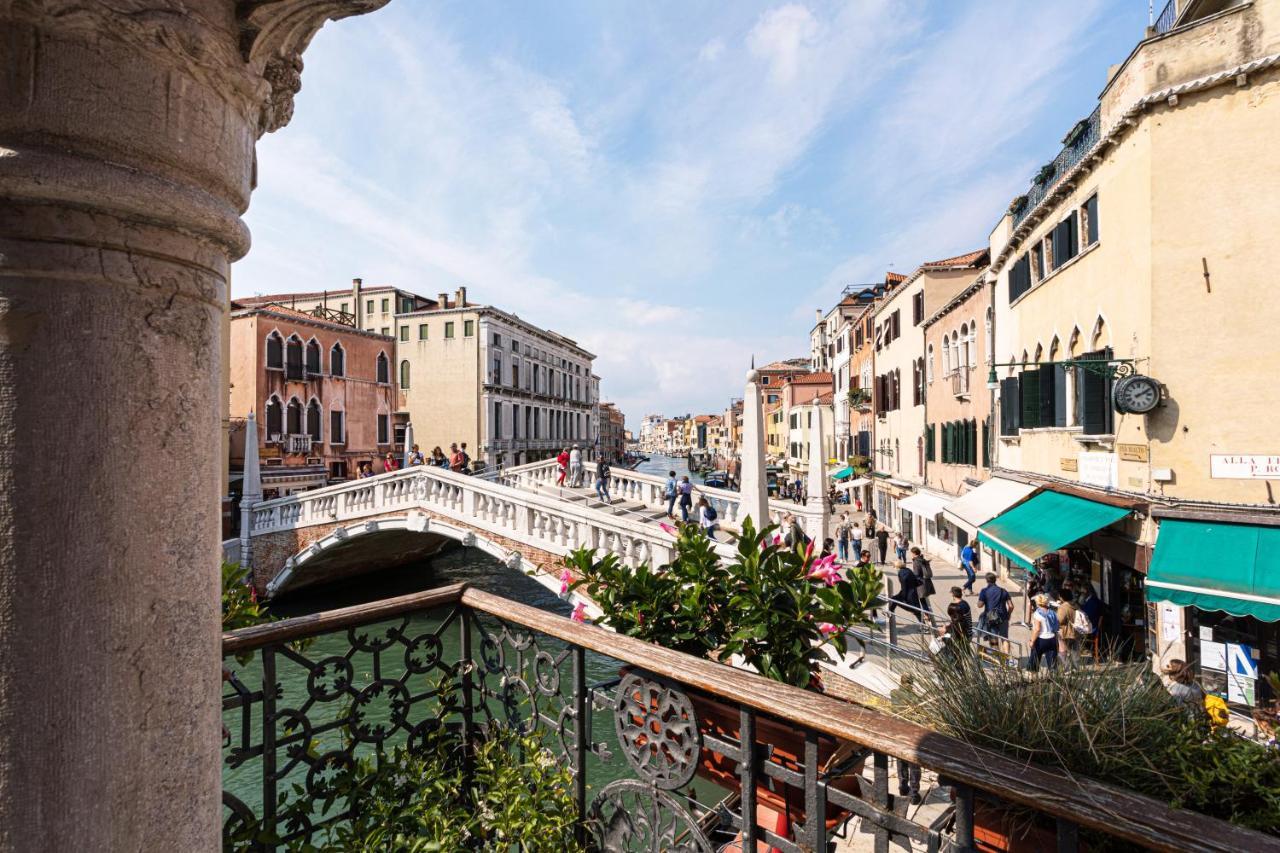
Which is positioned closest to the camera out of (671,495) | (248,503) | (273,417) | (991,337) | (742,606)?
(742,606)

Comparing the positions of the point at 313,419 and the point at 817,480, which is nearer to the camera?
the point at 817,480

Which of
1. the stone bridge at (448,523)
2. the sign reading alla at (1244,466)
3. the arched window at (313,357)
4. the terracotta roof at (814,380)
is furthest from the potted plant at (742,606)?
the terracotta roof at (814,380)

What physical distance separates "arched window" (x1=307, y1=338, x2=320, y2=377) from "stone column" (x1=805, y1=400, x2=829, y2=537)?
2236cm

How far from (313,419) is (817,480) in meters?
22.6

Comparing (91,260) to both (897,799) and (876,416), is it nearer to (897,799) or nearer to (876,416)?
(897,799)

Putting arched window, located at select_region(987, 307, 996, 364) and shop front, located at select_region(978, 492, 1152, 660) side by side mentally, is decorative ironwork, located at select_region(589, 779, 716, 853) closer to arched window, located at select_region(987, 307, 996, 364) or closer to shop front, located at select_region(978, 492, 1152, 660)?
shop front, located at select_region(978, 492, 1152, 660)

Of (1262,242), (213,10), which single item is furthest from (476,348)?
(213,10)

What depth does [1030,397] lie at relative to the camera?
11.2 meters

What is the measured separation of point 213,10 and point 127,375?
69 cm

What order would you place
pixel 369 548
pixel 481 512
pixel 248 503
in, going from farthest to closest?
pixel 369 548 < pixel 248 503 < pixel 481 512

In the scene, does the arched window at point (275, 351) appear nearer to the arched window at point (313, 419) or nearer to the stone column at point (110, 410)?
the arched window at point (313, 419)

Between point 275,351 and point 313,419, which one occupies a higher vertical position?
point 275,351

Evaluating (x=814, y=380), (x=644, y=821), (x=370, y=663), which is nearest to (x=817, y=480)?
(x=644, y=821)

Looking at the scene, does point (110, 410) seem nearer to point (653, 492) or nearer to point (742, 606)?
point (742, 606)
